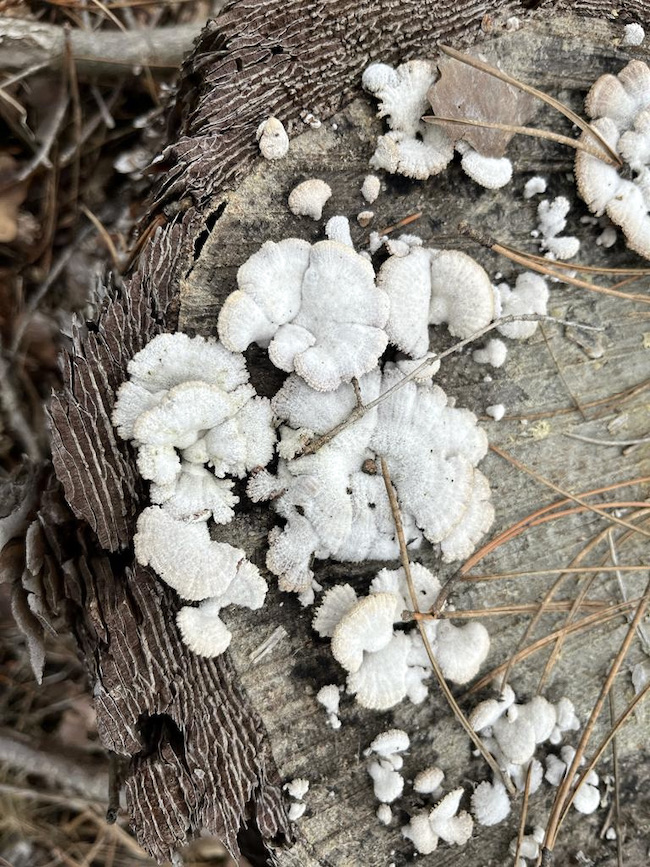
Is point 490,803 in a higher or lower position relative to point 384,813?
lower

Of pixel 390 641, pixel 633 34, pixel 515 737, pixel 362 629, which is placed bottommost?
pixel 515 737

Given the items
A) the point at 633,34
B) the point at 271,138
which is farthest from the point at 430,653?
the point at 633,34

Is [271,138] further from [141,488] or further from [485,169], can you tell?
[141,488]

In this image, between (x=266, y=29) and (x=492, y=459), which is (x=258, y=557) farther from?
(x=266, y=29)

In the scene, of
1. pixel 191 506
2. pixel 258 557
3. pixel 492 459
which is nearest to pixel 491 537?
pixel 492 459

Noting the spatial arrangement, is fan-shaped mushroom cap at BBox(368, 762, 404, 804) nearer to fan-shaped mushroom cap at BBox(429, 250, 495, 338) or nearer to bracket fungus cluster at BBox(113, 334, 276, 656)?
bracket fungus cluster at BBox(113, 334, 276, 656)

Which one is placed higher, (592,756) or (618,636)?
(618,636)
